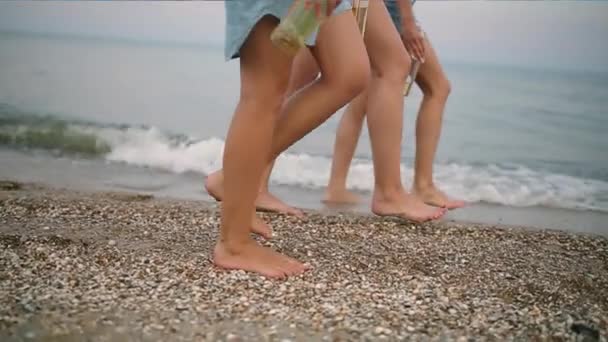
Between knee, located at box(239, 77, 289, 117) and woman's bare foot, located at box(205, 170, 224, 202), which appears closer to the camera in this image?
knee, located at box(239, 77, 289, 117)

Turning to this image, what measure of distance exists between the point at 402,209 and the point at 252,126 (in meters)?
1.36

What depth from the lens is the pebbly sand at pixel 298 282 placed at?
74.6 inches

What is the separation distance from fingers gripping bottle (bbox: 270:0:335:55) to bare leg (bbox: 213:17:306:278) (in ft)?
0.84

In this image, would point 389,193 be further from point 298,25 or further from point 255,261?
point 298,25

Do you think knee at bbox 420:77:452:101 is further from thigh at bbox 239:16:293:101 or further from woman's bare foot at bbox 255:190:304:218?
thigh at bbox 239:16:293:101

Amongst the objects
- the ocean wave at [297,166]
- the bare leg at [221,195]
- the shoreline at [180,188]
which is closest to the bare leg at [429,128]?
the shoreline at [180,188]

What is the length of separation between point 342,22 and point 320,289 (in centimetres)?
94

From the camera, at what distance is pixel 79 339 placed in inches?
68.8

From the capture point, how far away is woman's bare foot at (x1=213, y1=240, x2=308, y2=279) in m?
2.33

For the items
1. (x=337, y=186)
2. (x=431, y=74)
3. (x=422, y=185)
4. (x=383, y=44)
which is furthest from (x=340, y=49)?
(x=337, y=186)

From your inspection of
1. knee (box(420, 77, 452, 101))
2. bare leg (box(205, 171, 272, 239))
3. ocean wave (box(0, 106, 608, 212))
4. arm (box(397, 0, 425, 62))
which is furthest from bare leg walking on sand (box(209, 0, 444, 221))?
ocean wave (box(0, 106, 608, 212))

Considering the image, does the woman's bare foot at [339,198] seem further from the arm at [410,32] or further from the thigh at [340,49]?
the thigh at [340,49]

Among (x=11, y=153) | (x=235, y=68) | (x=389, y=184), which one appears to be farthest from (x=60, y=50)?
(x=389, y=184)

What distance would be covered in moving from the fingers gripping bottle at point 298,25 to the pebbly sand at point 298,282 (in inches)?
31.8
